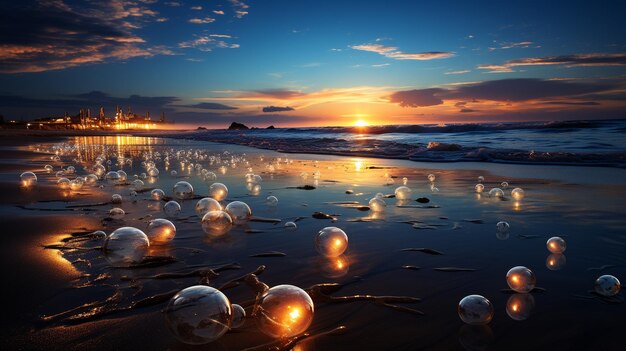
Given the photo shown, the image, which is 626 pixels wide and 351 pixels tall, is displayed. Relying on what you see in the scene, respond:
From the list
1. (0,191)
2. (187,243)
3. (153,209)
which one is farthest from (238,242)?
(0,191)

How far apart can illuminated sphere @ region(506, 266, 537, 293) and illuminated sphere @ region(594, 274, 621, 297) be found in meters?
0.39

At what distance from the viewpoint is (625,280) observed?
2.46 metres

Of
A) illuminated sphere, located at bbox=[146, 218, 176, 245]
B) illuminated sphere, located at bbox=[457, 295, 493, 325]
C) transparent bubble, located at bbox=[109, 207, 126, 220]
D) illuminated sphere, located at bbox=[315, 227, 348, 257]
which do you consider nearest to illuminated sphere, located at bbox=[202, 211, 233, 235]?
illuminated sphere, located at bbox=[146, 218, 176, 245]

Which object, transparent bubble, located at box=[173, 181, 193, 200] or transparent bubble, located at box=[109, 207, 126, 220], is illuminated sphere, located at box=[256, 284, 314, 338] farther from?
transparent bubble, located at box=[173, 181, 193, 200]

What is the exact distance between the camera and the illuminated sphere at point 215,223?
3400 millimetres

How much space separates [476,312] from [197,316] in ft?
4.46

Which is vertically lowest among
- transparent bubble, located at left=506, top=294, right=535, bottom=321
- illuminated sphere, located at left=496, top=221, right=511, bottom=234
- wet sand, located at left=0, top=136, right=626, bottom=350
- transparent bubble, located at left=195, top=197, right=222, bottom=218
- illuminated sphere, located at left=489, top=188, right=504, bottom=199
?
transparent bubble, located at left=506, top=294, right=535, bottom=321

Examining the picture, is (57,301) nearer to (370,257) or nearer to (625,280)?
(370,257)

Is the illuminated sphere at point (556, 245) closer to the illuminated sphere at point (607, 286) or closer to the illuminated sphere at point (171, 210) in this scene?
the illuminated sphere at point (607, 286)

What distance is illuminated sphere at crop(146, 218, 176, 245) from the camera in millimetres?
3061

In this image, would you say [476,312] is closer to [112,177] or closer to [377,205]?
[377,205]

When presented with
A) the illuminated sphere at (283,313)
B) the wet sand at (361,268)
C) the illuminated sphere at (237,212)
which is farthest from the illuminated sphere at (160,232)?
the illuminated sphere at (283,313)

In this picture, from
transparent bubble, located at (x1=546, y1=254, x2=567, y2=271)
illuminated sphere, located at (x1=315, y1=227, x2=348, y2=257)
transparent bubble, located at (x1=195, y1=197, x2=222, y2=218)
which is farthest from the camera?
transparent bubble, located at (x1=195, y1=197, x2=222, y2=218)

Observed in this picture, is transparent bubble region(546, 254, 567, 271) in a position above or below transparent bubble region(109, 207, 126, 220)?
below
